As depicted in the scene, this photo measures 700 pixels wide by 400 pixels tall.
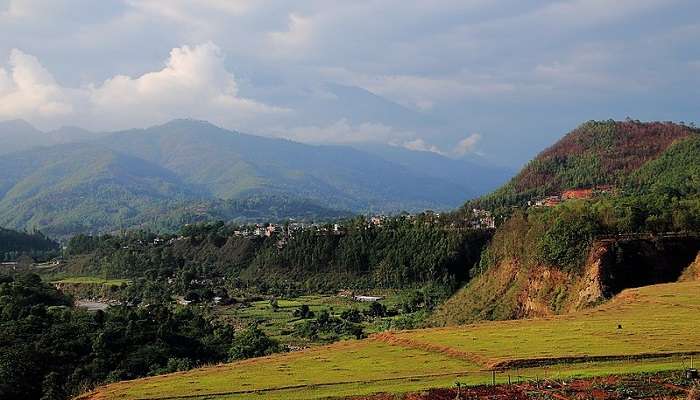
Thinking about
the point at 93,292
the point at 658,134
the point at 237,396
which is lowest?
the point at 93,292

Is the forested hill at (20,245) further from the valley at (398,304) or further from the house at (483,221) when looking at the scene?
the house at (483,221)

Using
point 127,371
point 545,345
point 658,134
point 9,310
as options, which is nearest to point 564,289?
point 545,345

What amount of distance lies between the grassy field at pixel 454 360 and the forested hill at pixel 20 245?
143 metres

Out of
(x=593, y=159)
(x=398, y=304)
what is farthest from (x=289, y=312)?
(x=593, y=159)

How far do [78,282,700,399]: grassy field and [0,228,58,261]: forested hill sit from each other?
143 metres

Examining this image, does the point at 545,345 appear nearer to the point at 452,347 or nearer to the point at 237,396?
the point at 452,347

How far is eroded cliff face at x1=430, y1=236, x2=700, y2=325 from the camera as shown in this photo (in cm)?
5322

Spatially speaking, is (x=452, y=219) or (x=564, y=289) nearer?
(x=564, y=289)

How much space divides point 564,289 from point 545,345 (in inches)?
960

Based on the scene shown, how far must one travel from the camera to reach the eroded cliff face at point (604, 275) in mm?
53219

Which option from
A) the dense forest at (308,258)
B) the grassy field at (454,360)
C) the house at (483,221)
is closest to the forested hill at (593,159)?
the house at (483,221)

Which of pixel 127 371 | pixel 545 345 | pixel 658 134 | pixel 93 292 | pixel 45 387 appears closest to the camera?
pixel 545 345

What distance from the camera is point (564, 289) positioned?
186 feet

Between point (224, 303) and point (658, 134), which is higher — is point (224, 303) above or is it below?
below
